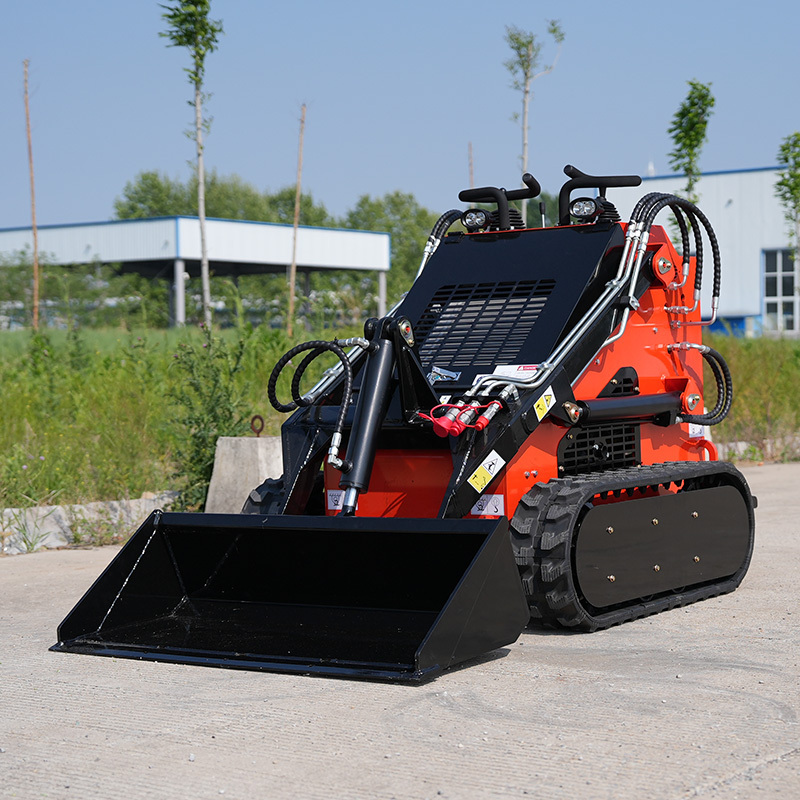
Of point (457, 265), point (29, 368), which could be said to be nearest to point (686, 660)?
point (457, 265)

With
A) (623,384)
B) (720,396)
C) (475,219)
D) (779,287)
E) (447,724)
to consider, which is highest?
(779,287)

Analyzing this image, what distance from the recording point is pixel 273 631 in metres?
5.50

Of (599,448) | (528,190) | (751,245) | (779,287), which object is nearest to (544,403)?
(599,448)

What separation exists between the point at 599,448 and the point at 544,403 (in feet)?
2.37

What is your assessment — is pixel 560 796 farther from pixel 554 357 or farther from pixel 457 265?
pixel 457 265

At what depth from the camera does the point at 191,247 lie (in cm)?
3944

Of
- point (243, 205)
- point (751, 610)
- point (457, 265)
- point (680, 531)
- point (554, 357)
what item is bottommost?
point (751, 610)

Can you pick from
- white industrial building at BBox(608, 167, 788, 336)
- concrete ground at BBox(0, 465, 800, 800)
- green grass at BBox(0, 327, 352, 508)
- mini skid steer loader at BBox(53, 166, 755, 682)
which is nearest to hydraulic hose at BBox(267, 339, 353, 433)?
mini skid steer loader at BBox(53, 166, 755, 682)

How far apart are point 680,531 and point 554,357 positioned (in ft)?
3.68

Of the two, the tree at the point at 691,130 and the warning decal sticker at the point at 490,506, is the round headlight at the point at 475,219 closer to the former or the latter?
the warning decal sticker at the point at 490,506

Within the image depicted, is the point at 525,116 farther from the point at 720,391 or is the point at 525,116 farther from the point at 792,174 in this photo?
the point at 720,391

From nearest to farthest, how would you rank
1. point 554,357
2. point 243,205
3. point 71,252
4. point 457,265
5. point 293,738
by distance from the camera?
1. point 293,738
2. point 554,357
3. point 457,265
4. point 71,252
5. point 243,205

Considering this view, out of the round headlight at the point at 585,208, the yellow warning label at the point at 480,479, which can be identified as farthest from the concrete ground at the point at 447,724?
the round headlight at the point at 585,208

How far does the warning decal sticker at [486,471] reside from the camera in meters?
5.59
